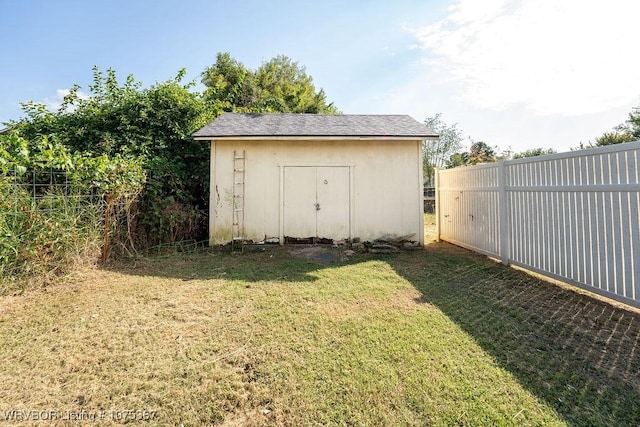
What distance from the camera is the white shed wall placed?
7.26m

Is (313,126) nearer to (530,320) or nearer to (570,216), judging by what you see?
(570,216)

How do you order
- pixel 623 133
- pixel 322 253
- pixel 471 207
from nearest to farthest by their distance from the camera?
1. pixel 471 207
2. pixel 322 253
3. pixel 623 133

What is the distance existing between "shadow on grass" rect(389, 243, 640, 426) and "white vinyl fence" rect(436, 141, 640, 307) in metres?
0.37

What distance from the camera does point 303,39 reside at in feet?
33.6

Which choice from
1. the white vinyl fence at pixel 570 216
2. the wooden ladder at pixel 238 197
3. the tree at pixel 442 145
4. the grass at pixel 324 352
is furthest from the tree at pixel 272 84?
the grass at pixel 324 352

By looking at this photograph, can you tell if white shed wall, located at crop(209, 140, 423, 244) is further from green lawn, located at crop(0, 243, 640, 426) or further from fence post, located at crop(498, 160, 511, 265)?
green lawn, located at crop(0, 243, 640, 426)

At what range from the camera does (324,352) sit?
2.60 metres

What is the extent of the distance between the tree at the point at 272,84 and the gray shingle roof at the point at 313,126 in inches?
327

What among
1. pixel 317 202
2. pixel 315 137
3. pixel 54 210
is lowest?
pixel 54 210

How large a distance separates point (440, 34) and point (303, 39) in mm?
5208

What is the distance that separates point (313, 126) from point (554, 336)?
6689mm

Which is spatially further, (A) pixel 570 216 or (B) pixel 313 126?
(B) pixel 313 126

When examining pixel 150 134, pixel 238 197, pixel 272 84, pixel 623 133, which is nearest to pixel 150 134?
pixel 150 134

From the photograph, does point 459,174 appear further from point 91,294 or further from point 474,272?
point 91,294
